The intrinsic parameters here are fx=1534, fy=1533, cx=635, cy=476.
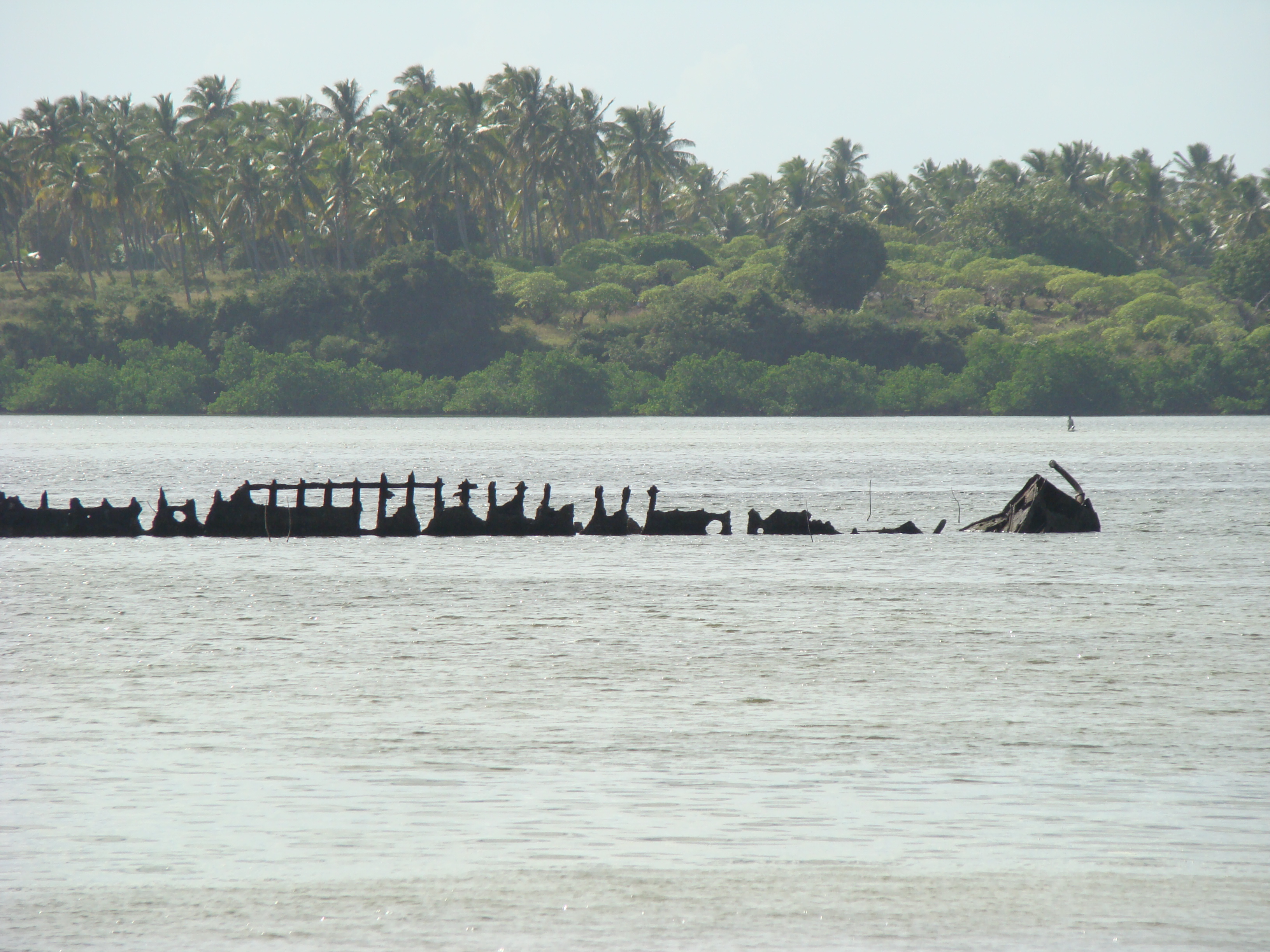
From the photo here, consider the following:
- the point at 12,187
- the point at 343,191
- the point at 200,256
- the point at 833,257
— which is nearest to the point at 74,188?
the point at 12,187

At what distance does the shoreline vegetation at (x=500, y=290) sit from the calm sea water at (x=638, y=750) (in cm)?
8710

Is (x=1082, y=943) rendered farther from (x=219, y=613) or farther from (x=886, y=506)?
(x=886, y=506)

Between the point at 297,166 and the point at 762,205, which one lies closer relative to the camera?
the point at 297,166

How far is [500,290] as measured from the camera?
445ft

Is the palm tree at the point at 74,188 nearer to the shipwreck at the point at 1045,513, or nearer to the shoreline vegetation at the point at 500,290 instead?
the shoreline vegetation at the point at 500,290

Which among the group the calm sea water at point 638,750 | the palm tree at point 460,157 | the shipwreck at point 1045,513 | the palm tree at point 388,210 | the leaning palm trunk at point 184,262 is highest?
the palm tree at point 460,157

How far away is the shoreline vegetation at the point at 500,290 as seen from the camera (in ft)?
419

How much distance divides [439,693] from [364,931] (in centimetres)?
981

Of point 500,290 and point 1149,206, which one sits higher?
point 1149,206

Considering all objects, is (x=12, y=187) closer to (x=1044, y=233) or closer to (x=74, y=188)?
(x=74, y=188)

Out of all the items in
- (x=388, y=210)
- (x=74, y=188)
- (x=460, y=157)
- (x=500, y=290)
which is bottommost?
(x=500, y=290)

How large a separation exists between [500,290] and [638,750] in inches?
4754

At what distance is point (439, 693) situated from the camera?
21.0 metres

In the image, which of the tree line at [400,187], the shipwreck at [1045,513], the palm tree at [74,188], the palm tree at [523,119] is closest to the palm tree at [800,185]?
the tree line at [400,187]
